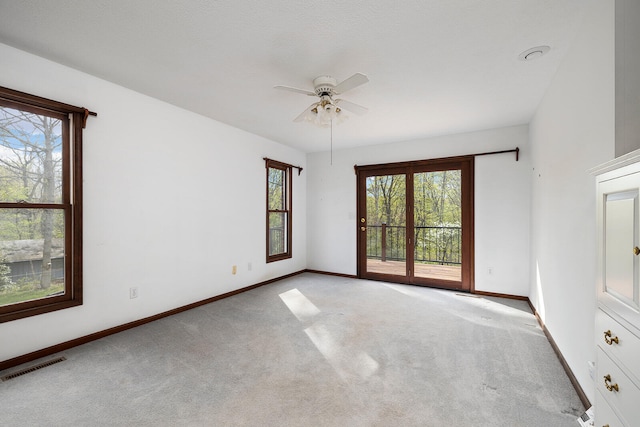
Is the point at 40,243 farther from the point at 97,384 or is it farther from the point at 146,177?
the point at 97,384

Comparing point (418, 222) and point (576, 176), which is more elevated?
point (576, 176)

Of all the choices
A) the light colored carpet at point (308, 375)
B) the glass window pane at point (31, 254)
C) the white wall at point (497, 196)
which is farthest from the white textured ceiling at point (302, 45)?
the light colored carpet at point (308, 375)

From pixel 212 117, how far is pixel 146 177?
127 cm

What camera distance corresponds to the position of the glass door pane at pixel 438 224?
4672mm

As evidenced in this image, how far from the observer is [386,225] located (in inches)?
208

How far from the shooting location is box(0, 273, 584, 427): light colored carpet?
5.83 ft

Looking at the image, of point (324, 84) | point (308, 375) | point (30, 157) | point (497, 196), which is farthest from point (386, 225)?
point (30, 157)

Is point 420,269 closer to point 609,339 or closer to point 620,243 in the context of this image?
point 609,339

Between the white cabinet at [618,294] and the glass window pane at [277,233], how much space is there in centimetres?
459

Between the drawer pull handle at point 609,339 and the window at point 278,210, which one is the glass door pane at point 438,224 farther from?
the drawer pull handle at point 609,339

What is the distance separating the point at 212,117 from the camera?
A: 398 centimetres

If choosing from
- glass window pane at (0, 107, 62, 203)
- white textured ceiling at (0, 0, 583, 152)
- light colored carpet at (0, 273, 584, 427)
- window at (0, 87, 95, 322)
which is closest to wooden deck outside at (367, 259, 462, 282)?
light colored carpet at (0, 273, 584, 427)

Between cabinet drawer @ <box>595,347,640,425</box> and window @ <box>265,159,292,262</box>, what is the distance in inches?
175

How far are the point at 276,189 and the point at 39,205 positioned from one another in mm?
3391
